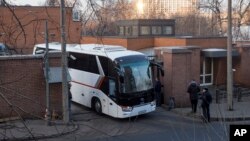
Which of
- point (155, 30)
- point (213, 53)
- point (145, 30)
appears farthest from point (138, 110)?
point (155, 30)

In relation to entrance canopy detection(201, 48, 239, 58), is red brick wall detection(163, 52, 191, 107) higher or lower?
lower

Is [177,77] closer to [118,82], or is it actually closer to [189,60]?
[189,60]

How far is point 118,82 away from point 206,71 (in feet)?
45.7

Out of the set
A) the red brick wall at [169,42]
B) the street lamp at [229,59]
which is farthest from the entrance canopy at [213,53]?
the street lamp at [229,59]

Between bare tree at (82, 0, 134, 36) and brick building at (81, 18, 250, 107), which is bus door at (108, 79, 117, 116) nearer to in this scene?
brick building at (81, 18, 250, 107)

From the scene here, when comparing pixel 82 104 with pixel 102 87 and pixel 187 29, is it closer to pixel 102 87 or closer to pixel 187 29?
pixel 102 87

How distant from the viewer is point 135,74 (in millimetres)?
21734

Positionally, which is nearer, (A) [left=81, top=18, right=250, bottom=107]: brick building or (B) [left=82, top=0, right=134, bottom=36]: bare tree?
(B) [left=82, top=0, right=134, bottom=36]: bare tree

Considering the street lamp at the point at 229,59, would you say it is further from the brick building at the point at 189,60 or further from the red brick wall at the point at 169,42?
the red brick wall at the point at 169,42

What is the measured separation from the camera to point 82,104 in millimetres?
24750

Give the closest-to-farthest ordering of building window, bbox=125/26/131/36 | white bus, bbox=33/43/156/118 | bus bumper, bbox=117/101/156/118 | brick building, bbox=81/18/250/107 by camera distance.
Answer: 1. bus bumper, bbox=117/101/156/118
2. white bus, bbox=33/43/156/118
3. brick building, bbox=81/18/250/107
4. building window, bbox=125/26/131/36

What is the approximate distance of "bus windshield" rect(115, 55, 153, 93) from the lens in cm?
2134

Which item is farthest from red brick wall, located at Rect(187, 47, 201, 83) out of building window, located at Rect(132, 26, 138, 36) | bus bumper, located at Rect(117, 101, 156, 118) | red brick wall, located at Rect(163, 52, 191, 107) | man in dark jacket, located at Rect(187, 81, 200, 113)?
building window, located at Rect(132, 26, 138, 36)

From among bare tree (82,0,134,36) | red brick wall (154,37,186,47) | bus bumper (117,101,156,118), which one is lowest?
bus bumper (117,101,156,118)
